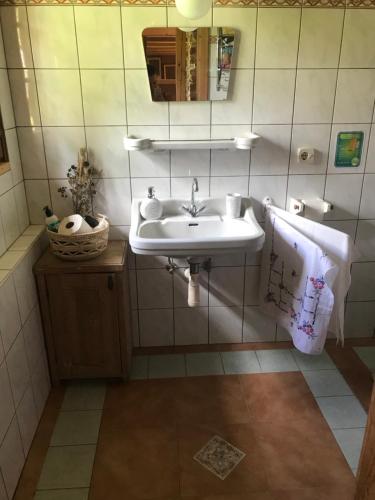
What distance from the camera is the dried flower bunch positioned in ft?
6.71

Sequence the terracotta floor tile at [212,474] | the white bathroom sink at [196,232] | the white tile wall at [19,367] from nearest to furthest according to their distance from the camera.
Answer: the white tile wall at [19,367], the terracotta floor tile at [212,474], the white bathroom sink at [196,232]

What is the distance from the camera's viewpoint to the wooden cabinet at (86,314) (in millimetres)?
1943

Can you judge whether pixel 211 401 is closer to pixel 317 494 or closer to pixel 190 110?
pixel 317 494

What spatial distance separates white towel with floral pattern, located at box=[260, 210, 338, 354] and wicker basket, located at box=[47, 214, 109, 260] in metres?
0.90

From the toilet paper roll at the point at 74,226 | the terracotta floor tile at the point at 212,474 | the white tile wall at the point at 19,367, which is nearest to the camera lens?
the white tile wall at the point at 19,367

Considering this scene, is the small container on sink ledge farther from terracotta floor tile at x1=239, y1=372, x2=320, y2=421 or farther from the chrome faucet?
terracotta floor tile at x1=239, y1=372, x2=320, y2=421

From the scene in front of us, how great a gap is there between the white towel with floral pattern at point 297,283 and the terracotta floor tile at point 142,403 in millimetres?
718

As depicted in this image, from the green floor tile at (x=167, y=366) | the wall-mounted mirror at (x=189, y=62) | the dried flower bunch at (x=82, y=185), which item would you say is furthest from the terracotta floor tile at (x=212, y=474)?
the wall-mounted mirror at (x=189, y=62)

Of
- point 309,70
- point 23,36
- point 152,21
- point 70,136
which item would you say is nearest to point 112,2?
point 152,21

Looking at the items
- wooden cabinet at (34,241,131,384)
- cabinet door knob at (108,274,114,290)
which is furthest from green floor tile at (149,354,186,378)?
cabinet door knob at (108,274,114,290)

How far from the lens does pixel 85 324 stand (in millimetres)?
2043

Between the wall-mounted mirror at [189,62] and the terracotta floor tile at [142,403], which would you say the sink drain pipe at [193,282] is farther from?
→ the wall-mounted mirror at [189,62]

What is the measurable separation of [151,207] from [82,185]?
0.37 metres

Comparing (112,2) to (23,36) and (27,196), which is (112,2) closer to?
(23,36)
